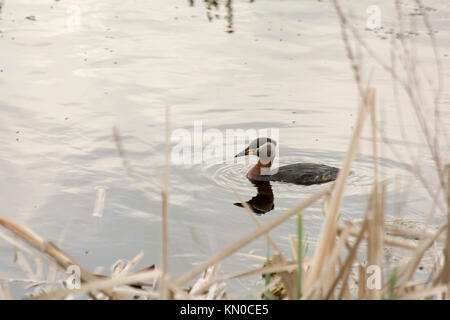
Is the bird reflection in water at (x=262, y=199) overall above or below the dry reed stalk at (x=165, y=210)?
below

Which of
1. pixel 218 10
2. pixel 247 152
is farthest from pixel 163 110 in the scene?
pixel 218 10

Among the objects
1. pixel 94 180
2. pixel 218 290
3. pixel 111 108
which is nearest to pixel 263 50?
pixel 111 108

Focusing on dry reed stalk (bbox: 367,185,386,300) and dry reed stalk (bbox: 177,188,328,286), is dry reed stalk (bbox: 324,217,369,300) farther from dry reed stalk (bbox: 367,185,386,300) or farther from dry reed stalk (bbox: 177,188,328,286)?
dry reed stalk (bbox: 177,188,328,286)

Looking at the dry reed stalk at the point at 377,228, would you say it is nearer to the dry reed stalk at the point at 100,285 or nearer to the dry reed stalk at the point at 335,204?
the dry reed stalk at the point at 335,204

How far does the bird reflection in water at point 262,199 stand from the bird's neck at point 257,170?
0.56 ft

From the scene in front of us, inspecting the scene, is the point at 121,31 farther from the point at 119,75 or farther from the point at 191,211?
the point at 191,211

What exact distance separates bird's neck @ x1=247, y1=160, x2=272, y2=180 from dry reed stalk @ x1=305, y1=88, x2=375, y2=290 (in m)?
6.70

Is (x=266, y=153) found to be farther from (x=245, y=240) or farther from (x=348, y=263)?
(x=245, y=240)

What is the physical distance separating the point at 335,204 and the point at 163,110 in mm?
7752

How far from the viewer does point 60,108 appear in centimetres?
993

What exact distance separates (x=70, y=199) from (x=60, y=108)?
266 cm

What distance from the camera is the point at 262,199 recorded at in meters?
8.82

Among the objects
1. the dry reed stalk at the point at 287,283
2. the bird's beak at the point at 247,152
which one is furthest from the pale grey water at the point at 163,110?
the dry reed stalk at the point at 287,283

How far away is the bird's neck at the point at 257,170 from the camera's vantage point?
370 inches
